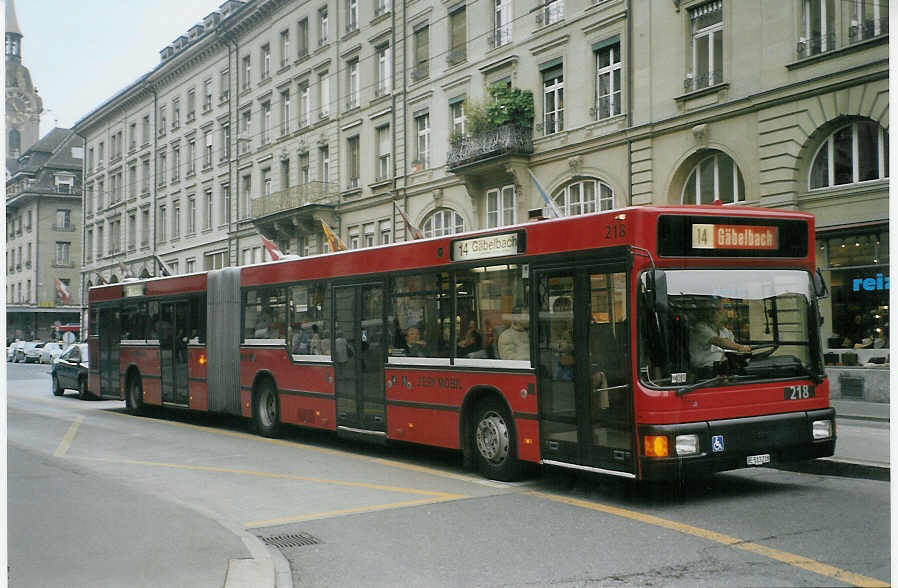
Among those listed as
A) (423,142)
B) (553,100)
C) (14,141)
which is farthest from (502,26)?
(14,141)

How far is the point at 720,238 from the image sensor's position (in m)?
7.84

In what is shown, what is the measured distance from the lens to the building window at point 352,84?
750 inches

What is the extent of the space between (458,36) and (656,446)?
16.1 meters

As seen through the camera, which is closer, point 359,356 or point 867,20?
point 867,20

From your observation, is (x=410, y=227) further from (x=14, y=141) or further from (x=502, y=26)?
(x=14, y=141)

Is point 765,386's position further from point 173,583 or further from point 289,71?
point 289,71

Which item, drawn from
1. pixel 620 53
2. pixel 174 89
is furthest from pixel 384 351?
pixel 620 53

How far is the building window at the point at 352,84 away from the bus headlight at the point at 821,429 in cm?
1249

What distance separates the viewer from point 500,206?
885 inches

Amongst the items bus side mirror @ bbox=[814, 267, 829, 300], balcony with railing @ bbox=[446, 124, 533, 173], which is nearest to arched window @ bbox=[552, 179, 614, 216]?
balcony with railing @ bbox=[446, 124, 533, 173]

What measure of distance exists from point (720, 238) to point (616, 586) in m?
3.41

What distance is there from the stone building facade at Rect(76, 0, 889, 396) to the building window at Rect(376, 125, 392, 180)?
0.04 metres

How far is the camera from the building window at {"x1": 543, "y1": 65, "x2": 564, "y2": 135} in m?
23.3

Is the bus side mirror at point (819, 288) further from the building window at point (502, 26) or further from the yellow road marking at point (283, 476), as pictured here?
the building window at point (502, 26)
